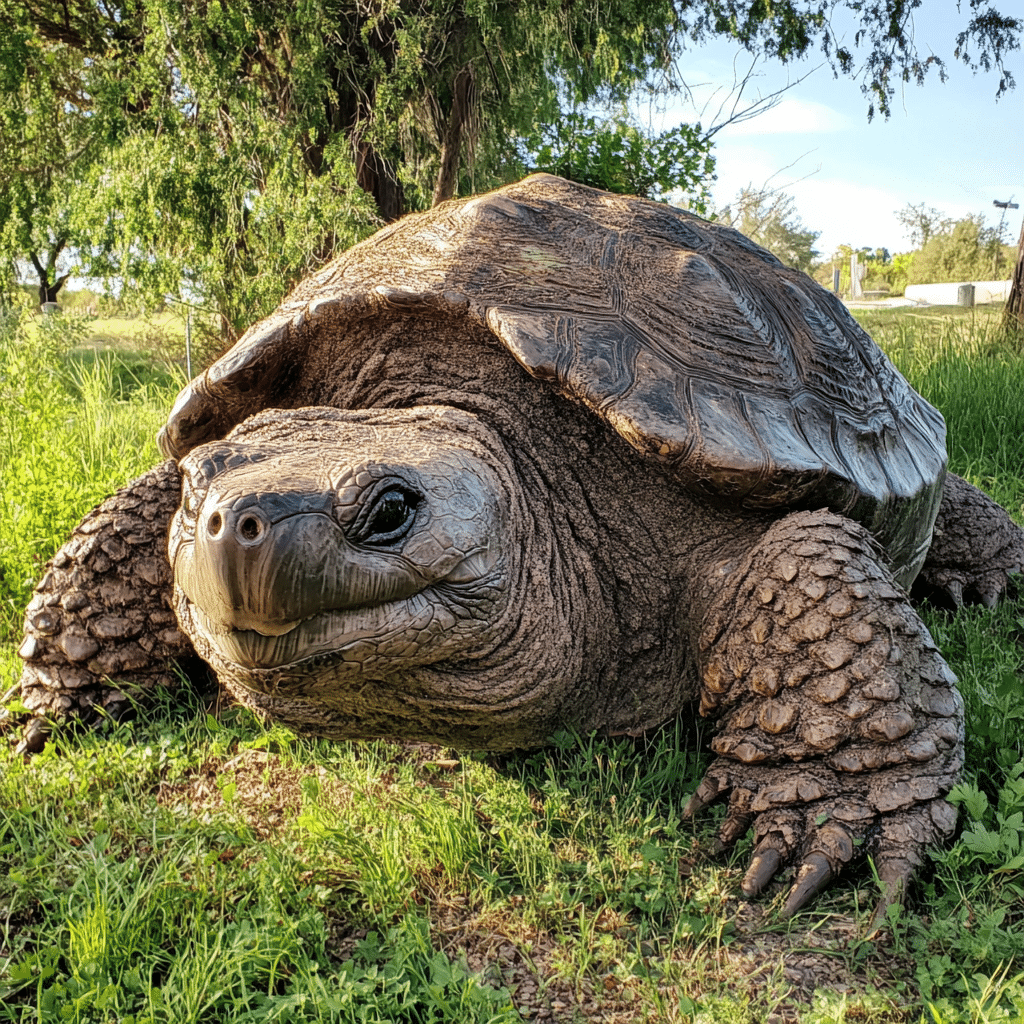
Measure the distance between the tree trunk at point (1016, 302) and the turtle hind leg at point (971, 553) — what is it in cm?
566

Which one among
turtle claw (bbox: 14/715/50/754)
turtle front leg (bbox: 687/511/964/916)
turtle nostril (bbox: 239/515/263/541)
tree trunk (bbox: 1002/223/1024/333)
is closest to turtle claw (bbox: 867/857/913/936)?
turtle front leg (bbox: 687/511/964/916)

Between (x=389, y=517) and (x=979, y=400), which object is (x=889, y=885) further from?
(x=979, y=400)

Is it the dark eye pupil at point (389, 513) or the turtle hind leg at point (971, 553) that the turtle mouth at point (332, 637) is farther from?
the turtle hind leg at point (971, 553)

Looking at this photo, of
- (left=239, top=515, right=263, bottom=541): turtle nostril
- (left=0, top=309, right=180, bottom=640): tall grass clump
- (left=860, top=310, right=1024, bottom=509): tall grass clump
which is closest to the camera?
(left=239, top=515, right=263, bottom=541): turtle nostril

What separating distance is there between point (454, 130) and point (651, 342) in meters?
6.83

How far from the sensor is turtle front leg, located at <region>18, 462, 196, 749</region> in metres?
3.12

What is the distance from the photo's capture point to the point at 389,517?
188 cm

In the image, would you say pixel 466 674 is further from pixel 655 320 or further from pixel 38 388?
pixel 38 388

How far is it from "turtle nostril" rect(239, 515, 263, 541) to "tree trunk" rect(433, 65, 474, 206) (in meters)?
7.53

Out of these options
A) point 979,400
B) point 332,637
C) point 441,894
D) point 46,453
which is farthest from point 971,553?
point 46,453

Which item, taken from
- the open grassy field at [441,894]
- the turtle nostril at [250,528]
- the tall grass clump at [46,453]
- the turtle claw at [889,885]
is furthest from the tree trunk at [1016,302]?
the turtle nostril at [250,528]

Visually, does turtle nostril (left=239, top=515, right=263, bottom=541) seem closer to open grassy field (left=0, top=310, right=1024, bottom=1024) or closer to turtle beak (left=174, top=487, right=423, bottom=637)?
turtle beak (left=174, top=487, right=423, bottom=637)

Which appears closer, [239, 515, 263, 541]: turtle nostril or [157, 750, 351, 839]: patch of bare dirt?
[239, 515, 263, 541]: turtle nostril

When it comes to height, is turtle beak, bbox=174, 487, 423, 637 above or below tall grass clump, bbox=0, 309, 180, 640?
above
